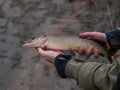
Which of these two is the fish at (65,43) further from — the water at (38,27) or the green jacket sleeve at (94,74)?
the green jacket sleeve at (94,74)

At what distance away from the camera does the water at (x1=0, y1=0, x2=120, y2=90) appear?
5.39 m

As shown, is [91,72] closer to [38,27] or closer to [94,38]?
[94,38]

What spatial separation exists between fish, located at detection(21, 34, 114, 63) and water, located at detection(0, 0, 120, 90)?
794mm

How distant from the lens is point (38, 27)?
7.25 meters

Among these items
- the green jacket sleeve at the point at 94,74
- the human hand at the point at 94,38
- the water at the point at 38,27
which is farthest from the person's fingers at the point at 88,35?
the green jacket sleeve at the point at 94,74

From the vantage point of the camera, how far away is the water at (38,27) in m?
5.39

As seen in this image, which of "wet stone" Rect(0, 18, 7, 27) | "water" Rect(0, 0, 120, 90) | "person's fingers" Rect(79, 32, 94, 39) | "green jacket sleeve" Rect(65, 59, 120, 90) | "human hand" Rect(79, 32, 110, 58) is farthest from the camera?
"wet stone" Rect(0, 18, 7, 27)

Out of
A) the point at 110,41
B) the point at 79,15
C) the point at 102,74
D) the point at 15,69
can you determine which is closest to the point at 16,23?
the point at 79,15

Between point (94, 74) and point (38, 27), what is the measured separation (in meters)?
4.28

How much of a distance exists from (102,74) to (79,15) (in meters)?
4.65

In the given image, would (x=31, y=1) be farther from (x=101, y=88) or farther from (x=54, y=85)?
(x=101, y=88)

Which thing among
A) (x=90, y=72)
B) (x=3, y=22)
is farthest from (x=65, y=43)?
(x=3, y=22)

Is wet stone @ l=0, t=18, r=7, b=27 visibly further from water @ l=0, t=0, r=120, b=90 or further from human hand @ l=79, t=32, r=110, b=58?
human hand @ l=79, t=32, r=110, b=58

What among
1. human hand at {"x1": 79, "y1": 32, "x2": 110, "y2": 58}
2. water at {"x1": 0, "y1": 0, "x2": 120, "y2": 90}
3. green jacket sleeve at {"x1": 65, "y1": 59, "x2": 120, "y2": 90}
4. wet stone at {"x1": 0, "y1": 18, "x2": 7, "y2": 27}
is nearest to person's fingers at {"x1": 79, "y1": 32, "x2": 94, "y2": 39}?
human hand at {"x1": 79, "y1": 32, "x2": 110, "y2": 58}
